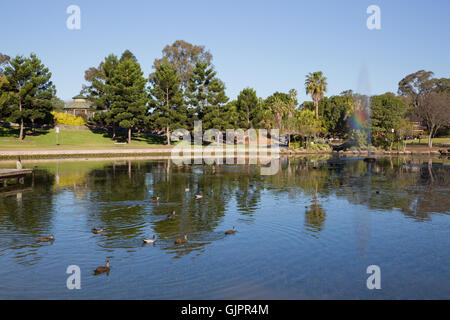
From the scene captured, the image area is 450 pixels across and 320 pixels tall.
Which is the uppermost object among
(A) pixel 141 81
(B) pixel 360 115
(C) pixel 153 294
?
(A) pixel 141 81

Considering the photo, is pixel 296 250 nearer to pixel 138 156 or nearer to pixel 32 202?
pixel 32 202

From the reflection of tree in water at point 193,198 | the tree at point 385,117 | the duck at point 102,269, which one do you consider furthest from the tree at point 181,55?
the duck at point 102,269

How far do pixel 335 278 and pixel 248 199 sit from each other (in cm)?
1525

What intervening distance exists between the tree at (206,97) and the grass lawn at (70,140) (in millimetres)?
11839

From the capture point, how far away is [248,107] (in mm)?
108688

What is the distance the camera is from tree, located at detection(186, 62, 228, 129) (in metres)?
92.9

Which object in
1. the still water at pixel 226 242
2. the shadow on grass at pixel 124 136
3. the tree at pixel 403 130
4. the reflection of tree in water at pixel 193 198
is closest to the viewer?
the still water at pixel 226 242

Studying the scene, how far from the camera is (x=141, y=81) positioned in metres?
92.4

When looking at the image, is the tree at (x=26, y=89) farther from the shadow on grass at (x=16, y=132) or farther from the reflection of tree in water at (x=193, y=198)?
the reflection of tree in water at (x=193, y=198)

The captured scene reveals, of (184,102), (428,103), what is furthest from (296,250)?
(428,103)

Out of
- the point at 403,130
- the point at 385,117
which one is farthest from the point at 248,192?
the point at 385,117

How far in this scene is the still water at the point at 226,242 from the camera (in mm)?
13438

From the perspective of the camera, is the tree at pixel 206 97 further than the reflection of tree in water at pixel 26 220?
Yes

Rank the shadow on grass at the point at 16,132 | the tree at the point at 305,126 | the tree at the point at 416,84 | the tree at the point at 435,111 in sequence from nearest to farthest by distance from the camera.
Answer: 1. the shadow on grass at the point at 16,132
2. the tree at the point at 305,126
3. the tree at the point at 435,111
4. the tree at the point at 416,84
